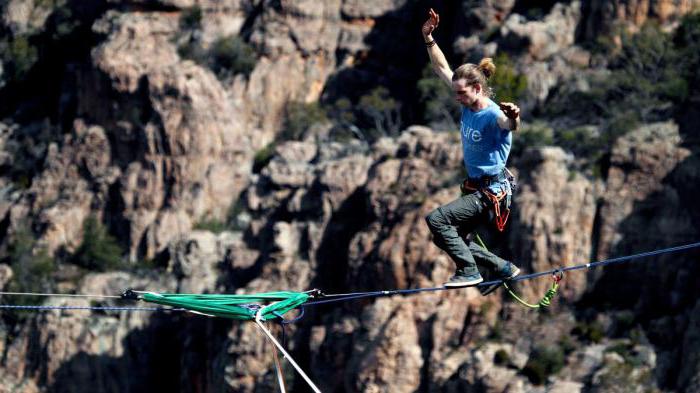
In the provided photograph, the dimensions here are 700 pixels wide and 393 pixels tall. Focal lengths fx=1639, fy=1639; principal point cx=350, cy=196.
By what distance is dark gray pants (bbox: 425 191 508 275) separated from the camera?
17172 mm

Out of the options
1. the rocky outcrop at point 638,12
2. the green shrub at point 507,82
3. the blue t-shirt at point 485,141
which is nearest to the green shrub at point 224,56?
the green shrub at point 507,82

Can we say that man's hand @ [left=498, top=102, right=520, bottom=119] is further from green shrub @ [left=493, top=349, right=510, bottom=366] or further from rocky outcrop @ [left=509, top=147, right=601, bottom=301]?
rocky outcrop @ [left=509, top=147, right=601, bottom=301]

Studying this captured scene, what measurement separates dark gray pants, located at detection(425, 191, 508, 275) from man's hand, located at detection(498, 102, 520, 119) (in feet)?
5.65

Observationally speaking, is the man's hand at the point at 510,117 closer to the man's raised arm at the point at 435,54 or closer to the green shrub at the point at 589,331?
the man's raised arm at the point at 435,54

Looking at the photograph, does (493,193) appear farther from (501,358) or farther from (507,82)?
(507,82)

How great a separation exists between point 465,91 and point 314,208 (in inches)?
1413

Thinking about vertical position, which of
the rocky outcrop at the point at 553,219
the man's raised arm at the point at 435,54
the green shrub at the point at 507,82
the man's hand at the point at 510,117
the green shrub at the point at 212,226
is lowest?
the man's hand at the point at 510,117

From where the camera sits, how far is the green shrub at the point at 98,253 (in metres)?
56.5

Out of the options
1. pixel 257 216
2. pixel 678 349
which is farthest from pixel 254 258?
pixel 678 349

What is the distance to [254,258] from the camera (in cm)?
5231

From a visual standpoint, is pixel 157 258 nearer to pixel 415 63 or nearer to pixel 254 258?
pixel 254 258

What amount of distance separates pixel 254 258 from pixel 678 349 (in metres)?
16.1

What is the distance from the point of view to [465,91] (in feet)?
53.7

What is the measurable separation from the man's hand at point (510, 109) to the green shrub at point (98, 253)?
4198 centimetres
